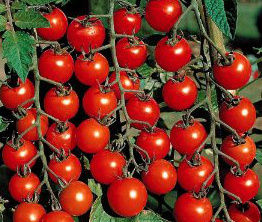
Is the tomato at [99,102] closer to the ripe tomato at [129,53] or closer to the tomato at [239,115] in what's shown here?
the ripe tomato at [129,53]

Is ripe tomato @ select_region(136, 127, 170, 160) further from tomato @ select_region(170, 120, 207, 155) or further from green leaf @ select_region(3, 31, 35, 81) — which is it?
green leaf @ select_region(3, 31, 35, 81)

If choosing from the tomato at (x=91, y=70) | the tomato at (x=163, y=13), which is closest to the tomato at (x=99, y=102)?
the tomato at (x=91, y=70)

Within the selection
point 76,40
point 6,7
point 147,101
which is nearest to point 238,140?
point 147,101

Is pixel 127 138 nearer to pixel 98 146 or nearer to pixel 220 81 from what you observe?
pixel 98 146

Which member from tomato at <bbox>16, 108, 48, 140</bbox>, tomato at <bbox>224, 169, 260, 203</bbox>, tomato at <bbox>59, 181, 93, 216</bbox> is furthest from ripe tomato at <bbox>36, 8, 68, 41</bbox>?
tomato at <bbox>224, 169, 260, 203</bbox>

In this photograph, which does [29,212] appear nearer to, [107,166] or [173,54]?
[107,166]
